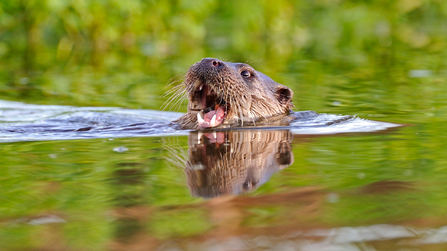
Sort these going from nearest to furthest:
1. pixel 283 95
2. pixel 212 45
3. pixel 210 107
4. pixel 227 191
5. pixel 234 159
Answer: pixel 227 191 < pixel 234 159 < pixel 210 107 < pixel 283 95 < pixel 212 45

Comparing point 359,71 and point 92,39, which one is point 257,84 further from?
point 92,39

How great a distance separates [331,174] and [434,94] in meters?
4.80

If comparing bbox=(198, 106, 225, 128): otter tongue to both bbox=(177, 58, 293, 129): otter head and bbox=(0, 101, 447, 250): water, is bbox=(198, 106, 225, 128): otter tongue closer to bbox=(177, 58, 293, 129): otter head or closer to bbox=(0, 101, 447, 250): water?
bbox=(177, 58, 293, 129): otter head

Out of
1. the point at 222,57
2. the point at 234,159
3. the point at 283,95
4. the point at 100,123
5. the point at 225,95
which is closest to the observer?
the point at 234,159

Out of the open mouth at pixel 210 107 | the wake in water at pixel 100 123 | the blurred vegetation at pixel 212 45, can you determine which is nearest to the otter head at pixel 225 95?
the open mouth at pixel 210 107

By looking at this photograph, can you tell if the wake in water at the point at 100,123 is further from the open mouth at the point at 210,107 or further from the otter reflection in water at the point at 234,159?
the otter reflection in water at the point at 234,159

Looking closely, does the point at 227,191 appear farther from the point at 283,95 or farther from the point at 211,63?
the point at 283,95

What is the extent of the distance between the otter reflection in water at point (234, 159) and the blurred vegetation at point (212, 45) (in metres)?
2.39

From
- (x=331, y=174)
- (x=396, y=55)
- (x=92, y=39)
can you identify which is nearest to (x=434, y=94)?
(x=331, y=174)

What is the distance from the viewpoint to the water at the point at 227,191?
2455mm

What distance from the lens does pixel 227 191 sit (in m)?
3.11

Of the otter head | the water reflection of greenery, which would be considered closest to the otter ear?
the otter head

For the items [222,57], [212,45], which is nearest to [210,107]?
[222,57]

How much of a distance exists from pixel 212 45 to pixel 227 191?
14.5 metres
